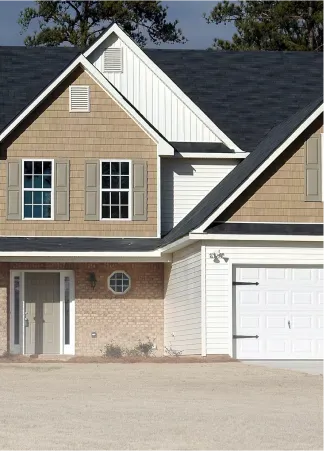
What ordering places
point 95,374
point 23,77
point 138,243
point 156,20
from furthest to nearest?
point 156,20, point 23,77, point 138,243, point 95,374

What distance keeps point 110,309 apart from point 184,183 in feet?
12.1

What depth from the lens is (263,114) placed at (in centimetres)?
3192

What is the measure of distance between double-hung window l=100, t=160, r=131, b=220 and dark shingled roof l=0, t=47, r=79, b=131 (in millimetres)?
2605

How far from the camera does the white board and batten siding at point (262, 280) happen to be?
25.6 metres

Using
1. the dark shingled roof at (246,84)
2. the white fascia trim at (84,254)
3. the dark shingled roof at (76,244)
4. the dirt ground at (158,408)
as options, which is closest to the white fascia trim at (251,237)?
the white fascia trim at (84,254)

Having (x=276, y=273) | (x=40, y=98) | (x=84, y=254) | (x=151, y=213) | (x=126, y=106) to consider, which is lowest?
(x=276, y=273)

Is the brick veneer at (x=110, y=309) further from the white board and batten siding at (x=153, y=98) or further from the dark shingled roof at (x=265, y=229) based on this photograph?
the dark shingled roof at (x=265, y=229)

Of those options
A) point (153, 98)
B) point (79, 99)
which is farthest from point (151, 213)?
point (153, 98)

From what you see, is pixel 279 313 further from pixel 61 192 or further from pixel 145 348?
pixel 61 192

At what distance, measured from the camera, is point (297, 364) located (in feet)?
81.2

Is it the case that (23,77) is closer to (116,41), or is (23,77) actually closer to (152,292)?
(116,41)

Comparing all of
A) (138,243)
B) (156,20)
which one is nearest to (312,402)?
(138,243)

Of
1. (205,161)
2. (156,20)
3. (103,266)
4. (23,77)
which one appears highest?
(156,20)

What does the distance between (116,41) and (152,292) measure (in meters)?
6.97
